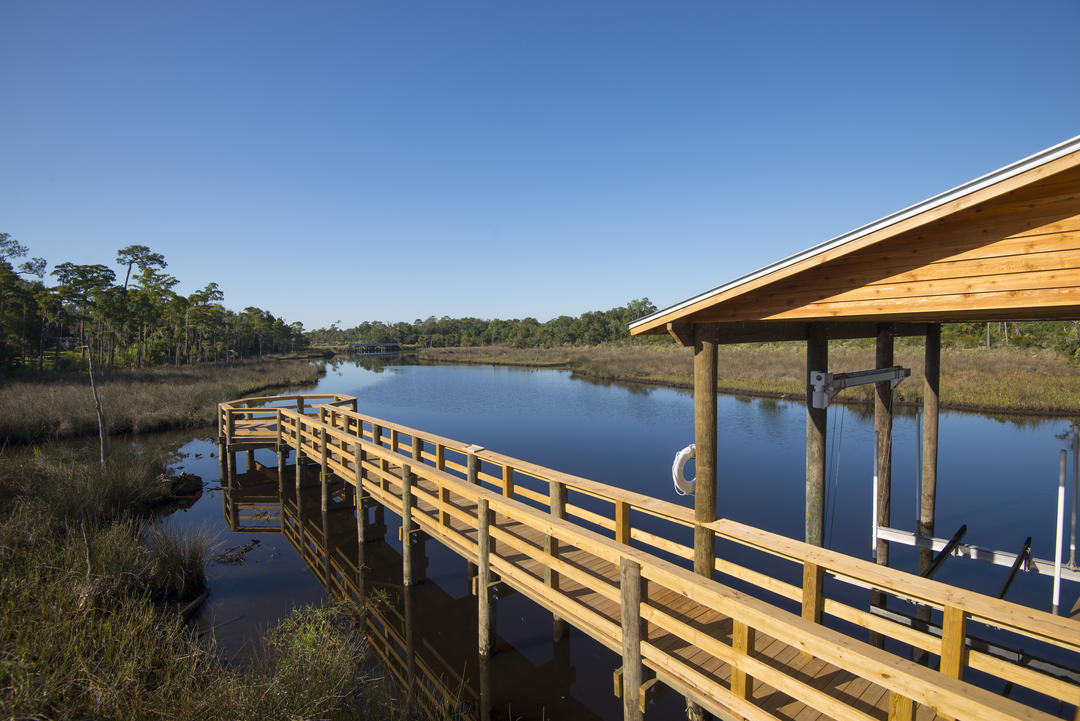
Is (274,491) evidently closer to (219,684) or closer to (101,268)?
(219,684)

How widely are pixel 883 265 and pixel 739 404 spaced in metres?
23.1

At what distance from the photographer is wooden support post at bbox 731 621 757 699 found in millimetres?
3250

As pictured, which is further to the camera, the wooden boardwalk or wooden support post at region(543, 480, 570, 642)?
wooden support post at region(543, 480, 570, 642)

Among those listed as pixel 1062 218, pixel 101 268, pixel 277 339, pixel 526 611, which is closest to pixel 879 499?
pixel 1062 218

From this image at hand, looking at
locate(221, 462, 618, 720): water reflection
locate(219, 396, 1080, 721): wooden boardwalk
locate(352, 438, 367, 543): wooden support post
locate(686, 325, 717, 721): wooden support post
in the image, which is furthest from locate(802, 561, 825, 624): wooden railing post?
locate(352, 438, 367, 543): wooden support post

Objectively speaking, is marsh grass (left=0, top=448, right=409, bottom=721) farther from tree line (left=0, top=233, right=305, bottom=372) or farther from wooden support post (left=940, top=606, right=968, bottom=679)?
tree line (left=0, top=233, right=305, bottom=372)

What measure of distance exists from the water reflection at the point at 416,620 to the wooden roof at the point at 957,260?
4.47 metres

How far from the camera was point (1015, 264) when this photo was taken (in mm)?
3203

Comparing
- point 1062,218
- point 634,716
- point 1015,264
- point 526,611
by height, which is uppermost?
point 1062,218

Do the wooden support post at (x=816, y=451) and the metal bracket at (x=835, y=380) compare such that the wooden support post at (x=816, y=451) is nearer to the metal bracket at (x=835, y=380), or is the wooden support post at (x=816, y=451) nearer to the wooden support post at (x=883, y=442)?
the metal bracket at (x=835, y=380)

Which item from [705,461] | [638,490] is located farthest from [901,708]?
[638,490]

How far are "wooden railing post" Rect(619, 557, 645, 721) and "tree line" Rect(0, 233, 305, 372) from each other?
76.5 feet

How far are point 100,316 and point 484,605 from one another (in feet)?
116

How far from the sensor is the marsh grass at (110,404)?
16.1 meters
